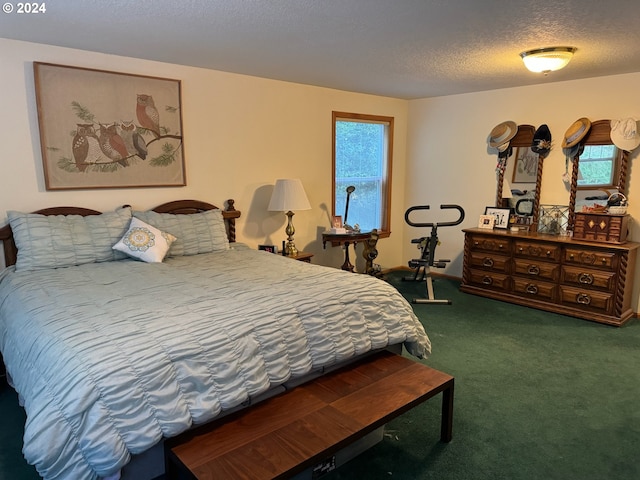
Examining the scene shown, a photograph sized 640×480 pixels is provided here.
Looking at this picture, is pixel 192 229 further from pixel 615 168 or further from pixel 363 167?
pixel 615 168

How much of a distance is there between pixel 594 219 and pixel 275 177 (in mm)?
3043

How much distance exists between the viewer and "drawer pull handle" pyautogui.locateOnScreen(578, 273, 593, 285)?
4055 millimetres

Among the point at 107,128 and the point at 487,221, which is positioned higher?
the point at 107,128

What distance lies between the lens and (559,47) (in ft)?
10.0

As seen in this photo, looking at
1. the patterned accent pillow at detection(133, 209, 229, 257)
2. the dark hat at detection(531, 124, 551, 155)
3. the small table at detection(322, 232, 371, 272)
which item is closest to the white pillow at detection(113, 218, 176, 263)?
the patterned accent pillow at detection(133, 209, 229, 257)

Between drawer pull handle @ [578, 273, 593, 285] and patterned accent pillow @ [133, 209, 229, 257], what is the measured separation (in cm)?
322

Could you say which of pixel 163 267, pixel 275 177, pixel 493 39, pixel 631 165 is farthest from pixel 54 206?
pixel 631 165

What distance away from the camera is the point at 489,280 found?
15.7 feet

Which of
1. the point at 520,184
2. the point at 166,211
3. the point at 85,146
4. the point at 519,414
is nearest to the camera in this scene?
the point at 519,414

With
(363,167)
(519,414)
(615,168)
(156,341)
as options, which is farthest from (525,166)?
(156,341)

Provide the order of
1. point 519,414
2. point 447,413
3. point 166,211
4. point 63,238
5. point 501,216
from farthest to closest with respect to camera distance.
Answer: point 501,216 → point 166,211 → point 63,238 → point 519,414 → point 447,413

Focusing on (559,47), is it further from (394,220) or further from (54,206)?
(54,206)

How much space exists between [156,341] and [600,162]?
14.1ft

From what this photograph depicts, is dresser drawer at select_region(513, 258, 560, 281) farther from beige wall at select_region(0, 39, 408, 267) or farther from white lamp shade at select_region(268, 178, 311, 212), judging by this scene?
white lamp shade at select_region(268, 178, 311, 212)
